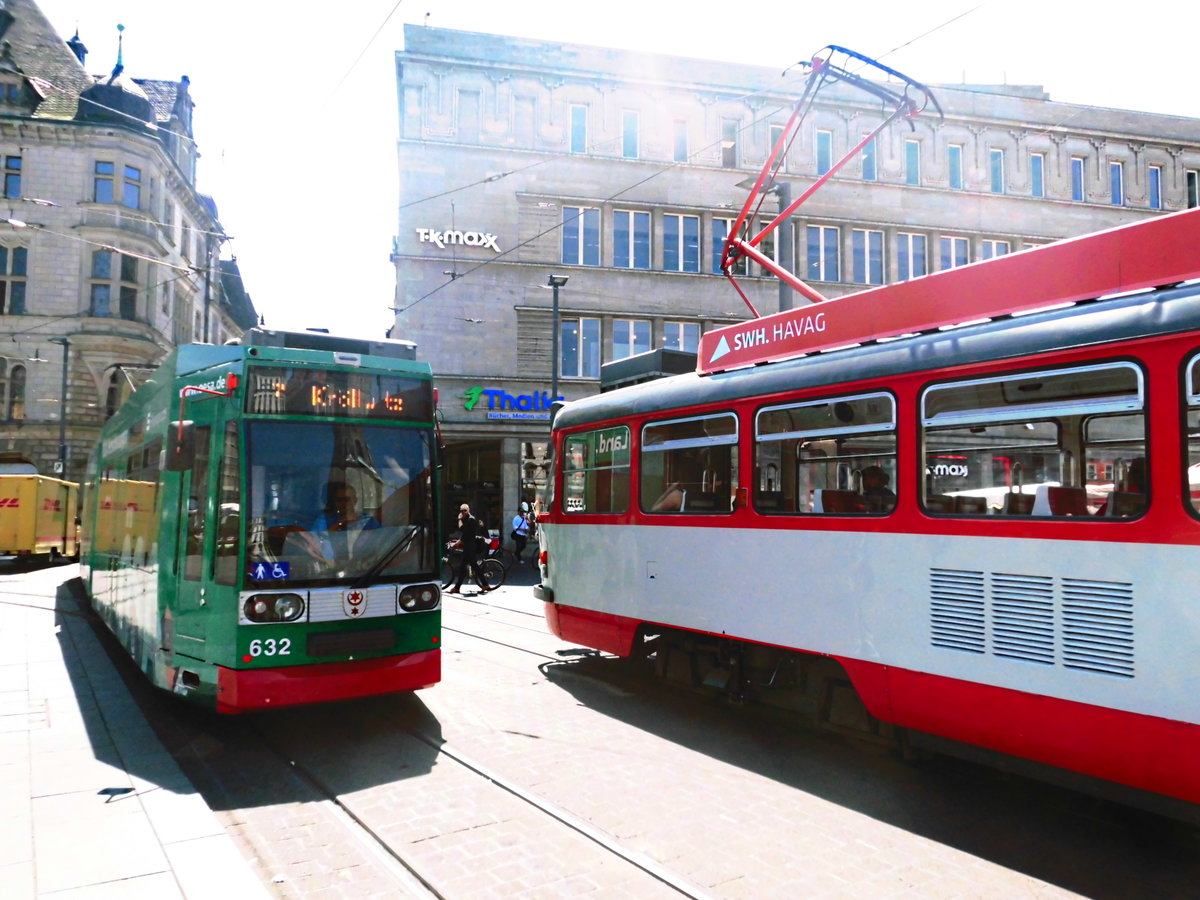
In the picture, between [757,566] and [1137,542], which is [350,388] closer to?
[757,566]

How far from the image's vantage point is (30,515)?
24.8 meters

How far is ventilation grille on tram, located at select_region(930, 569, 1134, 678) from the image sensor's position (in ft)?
14.5

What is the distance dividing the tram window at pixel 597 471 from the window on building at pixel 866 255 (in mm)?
25636

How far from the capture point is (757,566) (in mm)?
6559

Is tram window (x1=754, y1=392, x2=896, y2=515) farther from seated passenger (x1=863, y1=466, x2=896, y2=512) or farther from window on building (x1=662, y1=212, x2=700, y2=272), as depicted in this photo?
window on building (x1=662, y1=212, x2=700, y2=272)

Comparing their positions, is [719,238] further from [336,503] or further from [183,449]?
[183,449]

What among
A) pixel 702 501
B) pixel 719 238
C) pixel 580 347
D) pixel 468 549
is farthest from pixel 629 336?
pixel 702 501

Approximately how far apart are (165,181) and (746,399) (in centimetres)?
4421

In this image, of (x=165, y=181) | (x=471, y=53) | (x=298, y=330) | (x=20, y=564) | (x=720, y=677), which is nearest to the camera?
(x=298, y=330)

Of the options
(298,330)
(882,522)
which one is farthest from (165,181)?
(882,522)

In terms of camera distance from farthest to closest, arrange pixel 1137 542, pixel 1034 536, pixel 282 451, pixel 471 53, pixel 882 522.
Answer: pixel 471 53 → pixel 282 451 → pixel 882 522 → pixel 1034 536 → pixel 1137 542

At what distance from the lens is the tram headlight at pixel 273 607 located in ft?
19.7

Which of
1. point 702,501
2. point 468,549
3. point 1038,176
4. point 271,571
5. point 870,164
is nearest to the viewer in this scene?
point 271,571

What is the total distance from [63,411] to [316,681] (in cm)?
3793
